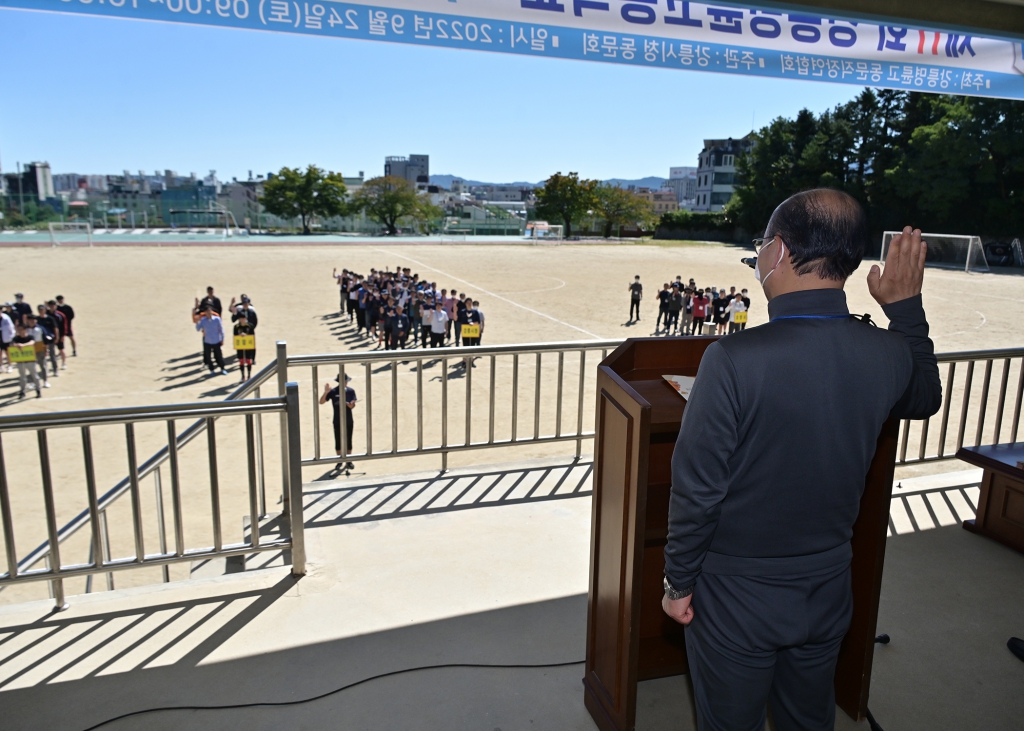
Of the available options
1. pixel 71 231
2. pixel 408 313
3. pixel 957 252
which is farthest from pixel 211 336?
pixel 71 231

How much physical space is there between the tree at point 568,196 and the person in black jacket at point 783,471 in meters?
99.8

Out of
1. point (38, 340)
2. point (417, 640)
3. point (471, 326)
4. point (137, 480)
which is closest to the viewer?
point (417, 640)

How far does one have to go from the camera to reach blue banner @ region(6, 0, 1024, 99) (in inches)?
156

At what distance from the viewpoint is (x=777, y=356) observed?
170 centimetres

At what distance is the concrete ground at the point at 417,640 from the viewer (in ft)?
9.37

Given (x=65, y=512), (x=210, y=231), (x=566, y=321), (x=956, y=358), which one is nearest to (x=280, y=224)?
(x=210, y=231)

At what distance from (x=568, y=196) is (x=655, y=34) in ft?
318

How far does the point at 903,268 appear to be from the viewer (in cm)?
206

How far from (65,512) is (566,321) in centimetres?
1986

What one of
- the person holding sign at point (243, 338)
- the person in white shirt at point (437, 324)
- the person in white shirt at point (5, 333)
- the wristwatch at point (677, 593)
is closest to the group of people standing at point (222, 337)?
the person holding sign at point (243, 338)

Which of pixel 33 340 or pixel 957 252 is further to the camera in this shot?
Answer: pixel 957 252

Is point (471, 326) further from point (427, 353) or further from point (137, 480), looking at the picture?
point (137, 480)

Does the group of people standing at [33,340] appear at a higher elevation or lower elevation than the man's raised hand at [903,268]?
lower

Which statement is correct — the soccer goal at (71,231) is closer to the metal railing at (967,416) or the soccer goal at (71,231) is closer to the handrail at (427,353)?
the metal railing at (967,416)
